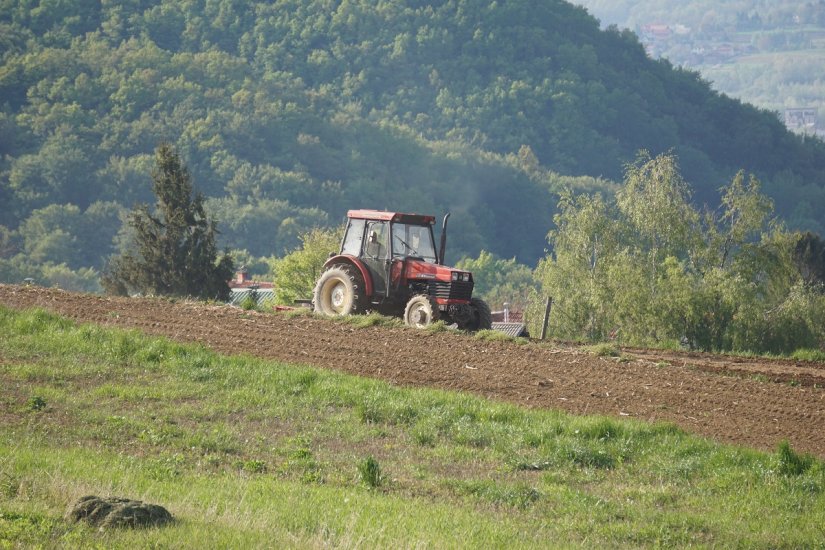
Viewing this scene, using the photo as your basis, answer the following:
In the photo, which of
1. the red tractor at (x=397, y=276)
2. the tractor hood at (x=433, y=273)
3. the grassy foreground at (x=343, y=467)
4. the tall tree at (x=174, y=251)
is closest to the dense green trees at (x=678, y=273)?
the red tractor at (x=397, y=276)

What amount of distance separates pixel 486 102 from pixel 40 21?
66175 mm

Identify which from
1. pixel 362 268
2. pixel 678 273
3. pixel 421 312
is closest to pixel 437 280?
pixel 421 312

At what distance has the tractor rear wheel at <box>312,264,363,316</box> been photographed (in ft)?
74.5

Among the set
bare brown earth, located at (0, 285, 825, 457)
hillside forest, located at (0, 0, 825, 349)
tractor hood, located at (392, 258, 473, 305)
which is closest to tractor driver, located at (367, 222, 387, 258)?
tractor hood, located at (392, 258, 473, 305)

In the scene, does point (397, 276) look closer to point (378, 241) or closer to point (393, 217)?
point (378, 241)

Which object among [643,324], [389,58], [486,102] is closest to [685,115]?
[486,102]

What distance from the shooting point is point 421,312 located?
858 inches

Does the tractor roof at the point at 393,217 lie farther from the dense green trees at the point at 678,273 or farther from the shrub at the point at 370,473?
the dense green trees at the point at 678,273

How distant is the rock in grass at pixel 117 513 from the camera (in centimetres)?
845

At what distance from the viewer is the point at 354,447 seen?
1297cm

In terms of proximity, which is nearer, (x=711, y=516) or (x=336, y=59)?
(x=711, y=516)

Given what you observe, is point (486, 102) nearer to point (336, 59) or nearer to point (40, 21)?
point (336, 59)

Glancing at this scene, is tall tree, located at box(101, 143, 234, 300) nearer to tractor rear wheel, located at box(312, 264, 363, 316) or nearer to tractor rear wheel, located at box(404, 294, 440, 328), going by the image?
tractor rear wheel, located at box(312, 264, 363, 316)

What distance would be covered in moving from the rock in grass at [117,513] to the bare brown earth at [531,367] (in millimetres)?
7319
